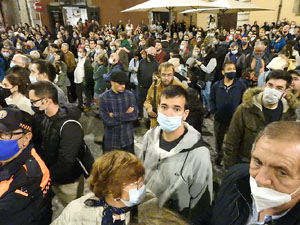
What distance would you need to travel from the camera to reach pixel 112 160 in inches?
62.2

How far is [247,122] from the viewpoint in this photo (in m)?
2.80

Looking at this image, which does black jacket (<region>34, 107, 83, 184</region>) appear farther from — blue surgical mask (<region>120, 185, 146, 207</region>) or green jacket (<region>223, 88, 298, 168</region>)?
green jacket (<region>223, 88, 298, 168</region>)

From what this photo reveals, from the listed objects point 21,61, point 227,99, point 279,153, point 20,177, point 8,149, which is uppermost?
point 279,153

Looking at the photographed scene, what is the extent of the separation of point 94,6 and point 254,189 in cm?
2345

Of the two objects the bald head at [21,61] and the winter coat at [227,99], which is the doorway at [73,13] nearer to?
the bald head at [21,61]

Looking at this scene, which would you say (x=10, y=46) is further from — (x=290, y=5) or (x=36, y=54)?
(x=290, y=5)

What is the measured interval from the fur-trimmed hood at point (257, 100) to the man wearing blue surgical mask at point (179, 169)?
39.3 inches

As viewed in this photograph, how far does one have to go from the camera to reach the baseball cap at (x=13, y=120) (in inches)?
77.4

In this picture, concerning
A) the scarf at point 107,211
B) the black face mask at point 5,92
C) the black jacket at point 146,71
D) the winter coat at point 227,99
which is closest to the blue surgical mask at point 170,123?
the scarf at point 107,211

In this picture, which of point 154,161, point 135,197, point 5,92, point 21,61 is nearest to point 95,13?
point 21,61

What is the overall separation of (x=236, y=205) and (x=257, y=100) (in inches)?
66.2

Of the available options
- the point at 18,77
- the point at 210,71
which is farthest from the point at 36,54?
the point at 210,71

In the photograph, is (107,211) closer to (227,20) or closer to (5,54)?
(5,54)

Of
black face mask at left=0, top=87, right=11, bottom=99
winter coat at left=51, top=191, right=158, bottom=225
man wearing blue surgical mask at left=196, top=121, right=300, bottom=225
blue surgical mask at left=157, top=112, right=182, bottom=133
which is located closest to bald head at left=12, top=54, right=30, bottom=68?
black face mask at left=0, top=87, right=11, bottom=99
